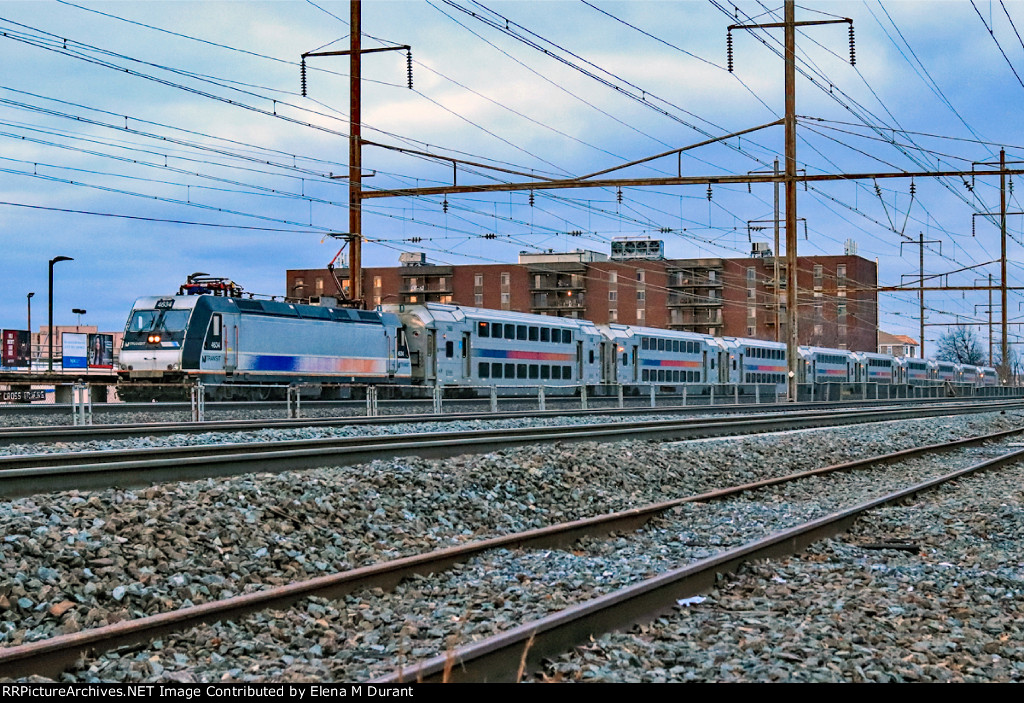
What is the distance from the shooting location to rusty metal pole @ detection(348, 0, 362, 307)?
3192cm

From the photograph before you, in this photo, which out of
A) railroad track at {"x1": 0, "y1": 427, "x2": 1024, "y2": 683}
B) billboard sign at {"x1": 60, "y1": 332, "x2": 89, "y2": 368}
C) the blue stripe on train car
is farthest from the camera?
billboard sign at {"x1": 60, "y1": 332, "x2": 89, "y2": 368}

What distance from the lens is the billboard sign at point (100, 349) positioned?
4394cm

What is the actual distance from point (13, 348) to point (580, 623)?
41.6 m

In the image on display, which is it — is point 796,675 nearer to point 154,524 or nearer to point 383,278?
point 154,524

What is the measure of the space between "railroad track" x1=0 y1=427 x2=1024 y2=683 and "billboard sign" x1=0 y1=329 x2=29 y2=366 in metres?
37.6

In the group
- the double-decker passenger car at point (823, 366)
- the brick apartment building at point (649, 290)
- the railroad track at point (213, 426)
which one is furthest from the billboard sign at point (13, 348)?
the brick apartment building at point (649, 290)

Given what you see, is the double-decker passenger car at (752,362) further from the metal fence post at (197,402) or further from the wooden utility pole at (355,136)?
the metal fence post at (197,402)

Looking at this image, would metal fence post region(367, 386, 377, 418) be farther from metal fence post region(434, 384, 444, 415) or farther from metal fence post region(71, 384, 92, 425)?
metal fence post region(71, 384, 92, 425)

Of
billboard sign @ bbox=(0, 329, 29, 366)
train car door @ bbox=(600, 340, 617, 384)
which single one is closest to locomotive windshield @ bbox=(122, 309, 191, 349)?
billboard sign @ bbox=(0, 329, 29, 366)

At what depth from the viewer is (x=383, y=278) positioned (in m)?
141

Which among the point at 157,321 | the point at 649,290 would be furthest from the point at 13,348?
the point at 649,290

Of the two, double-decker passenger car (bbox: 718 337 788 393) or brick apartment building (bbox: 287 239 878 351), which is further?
brick apartment building (bbox: 287 239 878 351)
